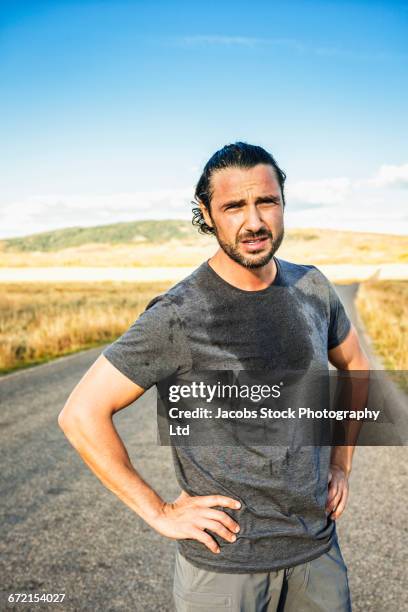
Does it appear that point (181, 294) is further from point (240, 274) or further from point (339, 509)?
point (339, 509)

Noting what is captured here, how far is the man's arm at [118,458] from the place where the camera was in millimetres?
1696

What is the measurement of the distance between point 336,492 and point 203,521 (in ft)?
1.78

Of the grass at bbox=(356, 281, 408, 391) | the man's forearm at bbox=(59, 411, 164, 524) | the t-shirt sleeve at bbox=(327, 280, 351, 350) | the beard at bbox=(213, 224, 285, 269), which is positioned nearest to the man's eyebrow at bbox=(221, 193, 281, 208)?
the beard at bbox=(213, 224, 285, 269)

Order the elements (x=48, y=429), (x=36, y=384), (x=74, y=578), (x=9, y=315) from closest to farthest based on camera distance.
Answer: (x=74, y=578) < (x=48, y=429) < (x=36, y=384) < (x=9, y=315)

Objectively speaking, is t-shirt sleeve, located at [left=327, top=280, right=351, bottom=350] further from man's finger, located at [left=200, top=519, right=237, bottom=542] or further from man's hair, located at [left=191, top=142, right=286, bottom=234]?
man's finger, located at [left=200, top=519, right=237, bottom=542]

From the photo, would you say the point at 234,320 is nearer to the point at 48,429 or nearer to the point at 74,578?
the point at 74,578

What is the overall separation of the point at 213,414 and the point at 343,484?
2.11 feet

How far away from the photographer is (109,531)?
419 centimetres


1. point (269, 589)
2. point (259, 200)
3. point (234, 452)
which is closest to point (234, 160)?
point (259, 200)

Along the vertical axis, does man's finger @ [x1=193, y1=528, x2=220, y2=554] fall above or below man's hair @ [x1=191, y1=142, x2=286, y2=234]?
below

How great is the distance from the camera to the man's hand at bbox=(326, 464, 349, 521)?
6.33ft

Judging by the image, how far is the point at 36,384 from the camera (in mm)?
9477

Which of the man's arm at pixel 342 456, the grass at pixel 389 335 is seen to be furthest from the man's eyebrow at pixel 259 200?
the grass at pixel 389 335

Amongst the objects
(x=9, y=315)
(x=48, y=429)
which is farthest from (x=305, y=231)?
(x=48, y=429)
